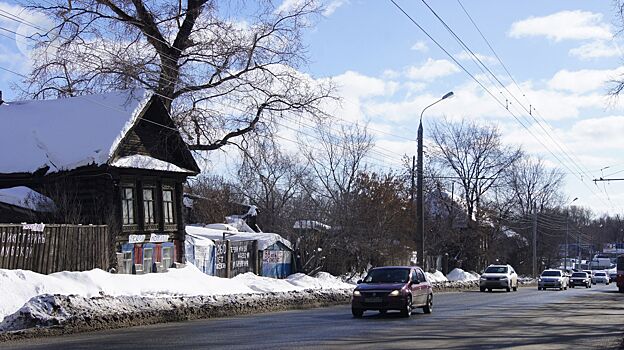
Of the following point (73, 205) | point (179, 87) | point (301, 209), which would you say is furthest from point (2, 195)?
point (301, 209)

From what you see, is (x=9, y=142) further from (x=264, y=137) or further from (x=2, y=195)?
(x=264, y=137)

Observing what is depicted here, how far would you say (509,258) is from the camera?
289 ft

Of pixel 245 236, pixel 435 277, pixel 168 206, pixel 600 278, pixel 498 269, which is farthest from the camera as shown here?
pixel 600 278

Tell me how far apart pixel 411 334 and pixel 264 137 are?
19002 millimetres

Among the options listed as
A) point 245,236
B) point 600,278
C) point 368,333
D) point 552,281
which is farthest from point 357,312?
point 600,278

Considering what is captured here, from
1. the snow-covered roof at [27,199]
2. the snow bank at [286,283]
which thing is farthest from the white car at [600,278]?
the snow-covered roof at [27,199]

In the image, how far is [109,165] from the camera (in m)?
27.8

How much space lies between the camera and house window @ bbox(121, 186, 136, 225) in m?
29.5

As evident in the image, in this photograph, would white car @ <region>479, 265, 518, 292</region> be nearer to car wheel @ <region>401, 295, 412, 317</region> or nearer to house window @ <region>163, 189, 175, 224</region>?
house window @ <region>163, 189, 175, 224</region>

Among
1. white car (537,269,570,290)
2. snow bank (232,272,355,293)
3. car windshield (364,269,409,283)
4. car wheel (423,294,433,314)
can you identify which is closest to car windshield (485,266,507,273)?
white car (537,269,570,290)

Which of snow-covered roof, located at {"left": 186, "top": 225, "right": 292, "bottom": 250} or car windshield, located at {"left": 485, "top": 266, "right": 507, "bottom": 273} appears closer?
snow-covered roof, located at {"left": 186, "top": 225, "right": 292, "bottom": 250}

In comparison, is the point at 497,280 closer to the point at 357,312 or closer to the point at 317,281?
the point at 317,281

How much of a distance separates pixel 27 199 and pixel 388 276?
1442 cm

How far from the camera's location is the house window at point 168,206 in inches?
1268
